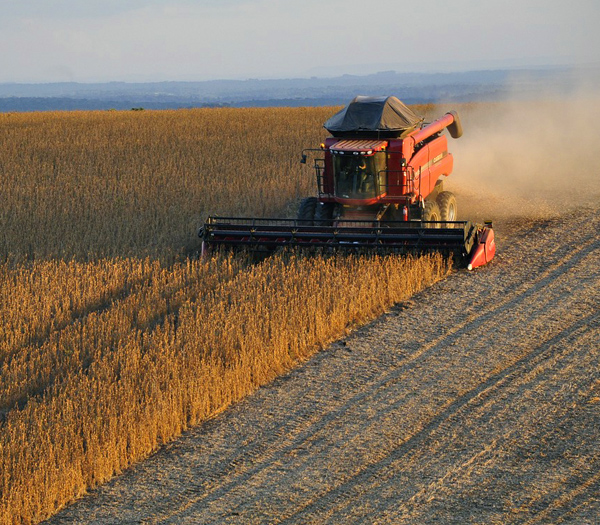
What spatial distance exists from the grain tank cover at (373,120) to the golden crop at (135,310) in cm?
220

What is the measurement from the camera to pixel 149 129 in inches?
1105

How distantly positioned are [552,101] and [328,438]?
28.6 meters

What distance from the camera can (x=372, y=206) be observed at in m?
12.6

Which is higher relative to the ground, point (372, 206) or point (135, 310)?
point (372, 206)

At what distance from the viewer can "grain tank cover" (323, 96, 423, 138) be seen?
40.8ft

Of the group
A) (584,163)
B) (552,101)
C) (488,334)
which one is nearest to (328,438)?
(488,334)

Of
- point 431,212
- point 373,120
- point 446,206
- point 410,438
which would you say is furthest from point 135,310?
point 446,206

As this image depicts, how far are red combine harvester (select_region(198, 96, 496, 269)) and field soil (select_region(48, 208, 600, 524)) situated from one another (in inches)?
71.0

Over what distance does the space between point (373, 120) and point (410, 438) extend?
6.74 meters

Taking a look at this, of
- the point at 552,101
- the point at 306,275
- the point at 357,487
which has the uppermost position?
the point at 552,101

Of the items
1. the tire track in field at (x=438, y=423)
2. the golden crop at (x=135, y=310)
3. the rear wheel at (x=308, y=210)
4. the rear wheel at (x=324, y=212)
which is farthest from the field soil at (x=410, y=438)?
the rear wheel at (x=308, y=210)

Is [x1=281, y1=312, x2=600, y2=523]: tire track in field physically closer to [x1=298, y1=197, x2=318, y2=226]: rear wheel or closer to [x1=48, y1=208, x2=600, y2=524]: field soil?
[x1=48, y1=208, x2=600, y2=524]: field soil

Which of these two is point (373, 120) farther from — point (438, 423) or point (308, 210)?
point (438, 423)

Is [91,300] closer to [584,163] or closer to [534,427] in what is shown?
[534,427]
